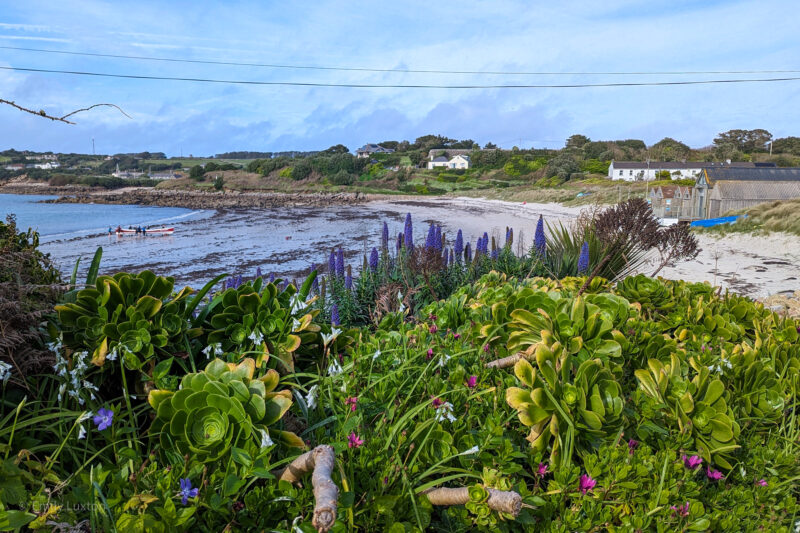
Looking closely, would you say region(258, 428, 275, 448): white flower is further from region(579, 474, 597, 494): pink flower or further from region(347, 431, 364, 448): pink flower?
region(579, 474, 597, 494): pink flower

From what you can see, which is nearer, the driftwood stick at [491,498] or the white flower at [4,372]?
the driftwood stick at [491,498]

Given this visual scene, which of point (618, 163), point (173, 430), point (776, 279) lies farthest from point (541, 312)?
point (618, 163)

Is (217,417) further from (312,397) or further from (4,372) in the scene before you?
(4,372)

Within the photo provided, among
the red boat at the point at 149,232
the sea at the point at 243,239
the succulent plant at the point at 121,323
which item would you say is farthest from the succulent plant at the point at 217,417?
the red boat at the point at 149,232

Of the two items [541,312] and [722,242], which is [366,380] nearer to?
[541,312]

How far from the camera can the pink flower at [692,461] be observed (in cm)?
124

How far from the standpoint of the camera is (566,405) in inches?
46.5

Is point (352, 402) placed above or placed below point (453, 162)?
below

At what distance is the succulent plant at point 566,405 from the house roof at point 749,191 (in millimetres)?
31635

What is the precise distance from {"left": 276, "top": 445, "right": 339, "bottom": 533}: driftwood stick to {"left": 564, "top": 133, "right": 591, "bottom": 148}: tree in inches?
3745

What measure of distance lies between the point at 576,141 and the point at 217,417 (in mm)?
97617

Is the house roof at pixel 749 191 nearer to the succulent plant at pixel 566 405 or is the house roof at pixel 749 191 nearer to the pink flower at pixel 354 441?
the succulent plant at pixel 566 405

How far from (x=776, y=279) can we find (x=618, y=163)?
58.5 metres

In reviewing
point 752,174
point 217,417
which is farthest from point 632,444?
point 752,174
